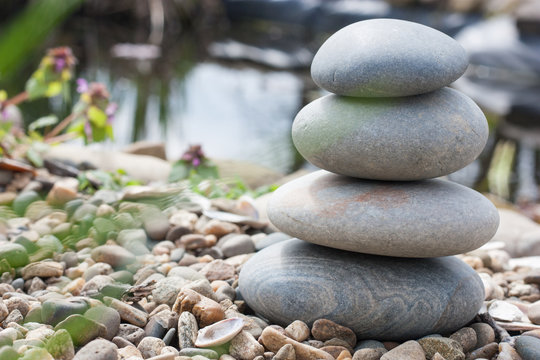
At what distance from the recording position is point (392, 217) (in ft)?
5.69

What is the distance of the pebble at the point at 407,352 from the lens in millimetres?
1611

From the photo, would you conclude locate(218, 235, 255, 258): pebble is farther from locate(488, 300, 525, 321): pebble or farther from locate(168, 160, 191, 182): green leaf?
locate(168, 160, 191, 182): green leaf

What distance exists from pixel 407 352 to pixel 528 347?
0.35 metres

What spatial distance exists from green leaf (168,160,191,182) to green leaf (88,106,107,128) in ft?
1.84

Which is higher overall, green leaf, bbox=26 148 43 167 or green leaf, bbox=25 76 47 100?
green leaf, bbox=25 76 47 100

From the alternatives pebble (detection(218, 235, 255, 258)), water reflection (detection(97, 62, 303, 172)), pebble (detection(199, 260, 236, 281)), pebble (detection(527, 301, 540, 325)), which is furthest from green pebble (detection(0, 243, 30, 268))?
water reflection (detection(97, 62, 303, 172))

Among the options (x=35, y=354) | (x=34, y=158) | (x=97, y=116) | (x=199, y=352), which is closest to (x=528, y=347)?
(x=199, y=352)

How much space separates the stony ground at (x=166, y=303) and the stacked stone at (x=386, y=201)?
86 millimetres

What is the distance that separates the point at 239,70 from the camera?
902 cm

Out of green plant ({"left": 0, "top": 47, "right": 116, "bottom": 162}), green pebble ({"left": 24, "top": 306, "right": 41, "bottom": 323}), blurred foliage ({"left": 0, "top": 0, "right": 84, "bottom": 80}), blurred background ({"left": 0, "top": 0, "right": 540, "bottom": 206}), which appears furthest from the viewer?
blurred background ({"left": 0, "top": 0, "right": 540, "bottom": 206})

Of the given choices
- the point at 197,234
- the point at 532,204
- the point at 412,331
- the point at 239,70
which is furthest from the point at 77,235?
the point at 239,70

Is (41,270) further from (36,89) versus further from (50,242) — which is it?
(36,89)

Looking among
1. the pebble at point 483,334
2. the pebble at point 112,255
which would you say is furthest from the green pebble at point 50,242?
the pebble at point 483,334

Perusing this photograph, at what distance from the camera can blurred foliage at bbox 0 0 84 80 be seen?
0.36 m
